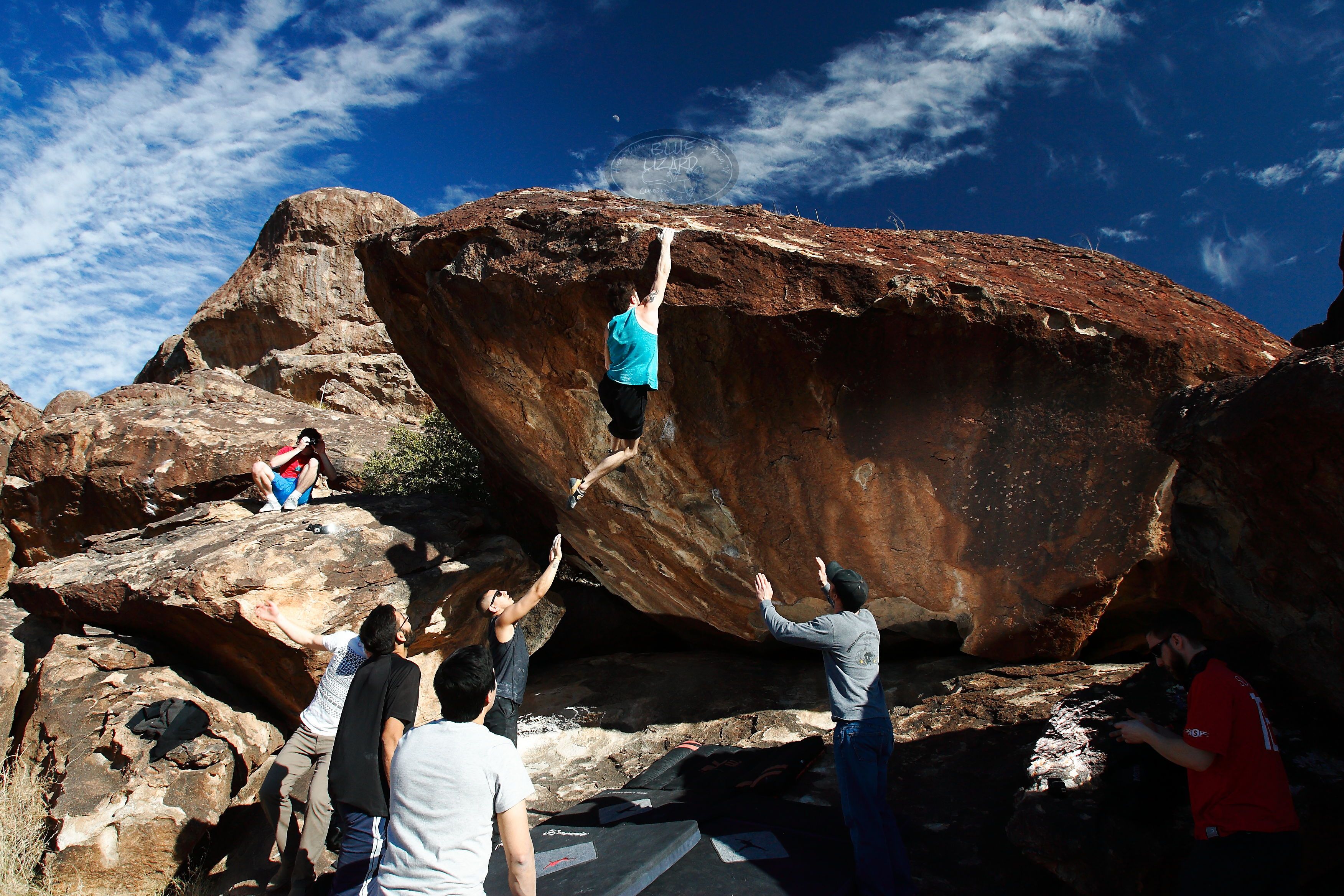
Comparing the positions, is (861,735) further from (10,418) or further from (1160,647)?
(10,418)

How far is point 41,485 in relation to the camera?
29.6ft

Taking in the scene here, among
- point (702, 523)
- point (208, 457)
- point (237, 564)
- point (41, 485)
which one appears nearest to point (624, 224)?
point (702, 523)

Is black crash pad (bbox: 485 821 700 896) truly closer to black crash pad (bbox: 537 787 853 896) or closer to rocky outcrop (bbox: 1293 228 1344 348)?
black crash pad (bbox: 537 787 853 896)

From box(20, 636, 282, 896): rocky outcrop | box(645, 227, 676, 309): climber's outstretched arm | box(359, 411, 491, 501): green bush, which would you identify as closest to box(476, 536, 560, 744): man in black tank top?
box(645, 227, 676, 309): climber's outstretched arm

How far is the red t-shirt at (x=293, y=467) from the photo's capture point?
7418mm

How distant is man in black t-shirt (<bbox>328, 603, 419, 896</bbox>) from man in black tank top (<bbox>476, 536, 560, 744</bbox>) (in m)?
0.85

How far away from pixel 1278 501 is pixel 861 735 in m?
2.24

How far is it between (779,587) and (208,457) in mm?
7115

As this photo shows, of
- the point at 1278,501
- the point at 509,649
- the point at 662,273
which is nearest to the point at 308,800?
the point at 509,649

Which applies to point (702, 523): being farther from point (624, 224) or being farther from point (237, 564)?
point (237, 564)

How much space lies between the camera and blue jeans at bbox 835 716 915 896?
3.36m

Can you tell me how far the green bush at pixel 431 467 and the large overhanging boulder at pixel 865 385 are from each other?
268cm

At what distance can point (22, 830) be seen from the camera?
5031 millimetres

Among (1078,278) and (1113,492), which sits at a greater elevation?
(1078,278)
